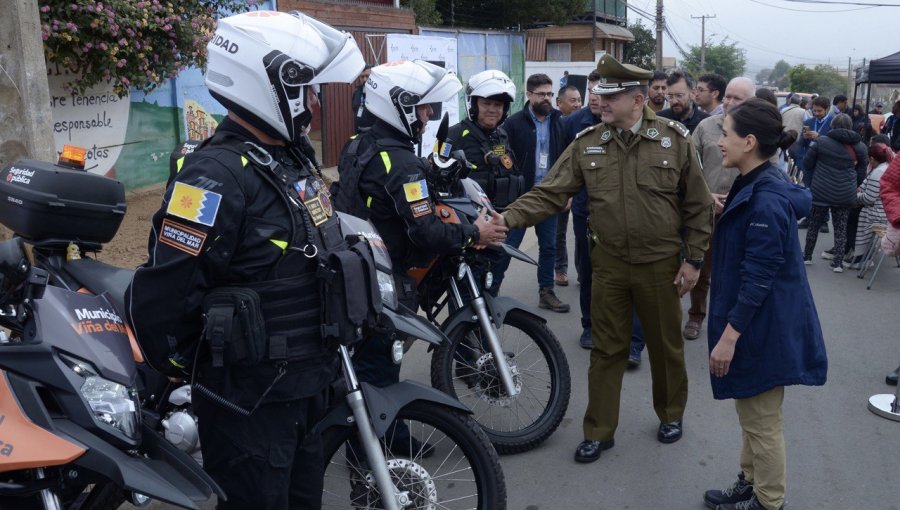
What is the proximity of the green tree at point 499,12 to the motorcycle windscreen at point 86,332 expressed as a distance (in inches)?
954

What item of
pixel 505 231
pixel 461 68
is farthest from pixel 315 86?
pixel 461 68

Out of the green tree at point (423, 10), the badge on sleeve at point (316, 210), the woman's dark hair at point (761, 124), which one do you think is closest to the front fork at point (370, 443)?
the badge on sleeve at point (316, 210)

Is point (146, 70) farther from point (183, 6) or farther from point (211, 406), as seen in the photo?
point (211, 406)

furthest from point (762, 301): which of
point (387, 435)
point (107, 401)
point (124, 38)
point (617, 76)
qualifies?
point (124, 38)

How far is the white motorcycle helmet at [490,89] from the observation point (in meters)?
5.58

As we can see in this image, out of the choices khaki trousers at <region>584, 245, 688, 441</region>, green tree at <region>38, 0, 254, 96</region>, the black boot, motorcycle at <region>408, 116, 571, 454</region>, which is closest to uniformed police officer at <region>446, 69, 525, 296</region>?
motorcycle at <region>408, 116, 571, 454</region>

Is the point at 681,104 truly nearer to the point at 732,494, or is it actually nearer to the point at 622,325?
the point at 622,325

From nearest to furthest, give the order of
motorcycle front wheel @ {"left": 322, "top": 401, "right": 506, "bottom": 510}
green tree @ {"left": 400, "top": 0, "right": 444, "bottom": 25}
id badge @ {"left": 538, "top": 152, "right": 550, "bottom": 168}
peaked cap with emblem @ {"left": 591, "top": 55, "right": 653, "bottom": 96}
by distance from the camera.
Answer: motorcycle front wheel @ {"left": 322, "top": 401, "right": 506, "bottom": 510} < peaked cap with emblem @ {"left": 591, "top": 55, "right": 653, "bottom": 96} < id badge @ {"left": 538, "top": 152, "right": 550, "bottom": 168} < green tree @ {"left": 400, "top": 0, "right": 444, "bottom": 25}

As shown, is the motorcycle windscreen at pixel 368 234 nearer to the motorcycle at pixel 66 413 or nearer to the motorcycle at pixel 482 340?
the motorcycle at pixel 66 413

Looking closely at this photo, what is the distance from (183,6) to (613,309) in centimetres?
526

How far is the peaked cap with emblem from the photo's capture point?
4051 mm

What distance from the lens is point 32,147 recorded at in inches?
182

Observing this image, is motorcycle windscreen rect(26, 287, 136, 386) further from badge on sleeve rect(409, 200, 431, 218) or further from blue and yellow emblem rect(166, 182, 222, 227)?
badge on sleeve rect(409, 200, 431, 218)

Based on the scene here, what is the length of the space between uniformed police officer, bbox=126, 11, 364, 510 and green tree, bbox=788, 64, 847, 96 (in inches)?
3018
